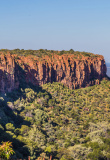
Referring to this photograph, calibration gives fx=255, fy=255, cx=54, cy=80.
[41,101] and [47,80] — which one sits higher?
[47,80]

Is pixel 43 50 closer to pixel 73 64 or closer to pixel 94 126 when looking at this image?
pixel 73 64

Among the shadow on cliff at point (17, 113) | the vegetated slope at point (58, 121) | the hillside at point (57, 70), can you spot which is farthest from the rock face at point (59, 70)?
the vegetated slope at point (58, 121)

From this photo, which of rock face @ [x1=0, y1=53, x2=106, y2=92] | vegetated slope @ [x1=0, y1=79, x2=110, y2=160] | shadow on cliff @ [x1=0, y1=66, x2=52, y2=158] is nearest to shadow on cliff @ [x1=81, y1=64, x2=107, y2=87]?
rock face @ [x1=0, y1=53, x2=106, y2=92]

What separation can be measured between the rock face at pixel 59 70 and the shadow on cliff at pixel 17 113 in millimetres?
1188

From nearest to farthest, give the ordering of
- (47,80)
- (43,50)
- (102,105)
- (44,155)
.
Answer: (44,155)
(102,105)
(47,80)
(43,50)

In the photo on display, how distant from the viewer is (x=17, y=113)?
2498 inches

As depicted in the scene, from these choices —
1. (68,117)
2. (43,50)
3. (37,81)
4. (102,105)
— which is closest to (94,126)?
(68,117)

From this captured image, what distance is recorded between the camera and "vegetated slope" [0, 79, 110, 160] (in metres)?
47.3

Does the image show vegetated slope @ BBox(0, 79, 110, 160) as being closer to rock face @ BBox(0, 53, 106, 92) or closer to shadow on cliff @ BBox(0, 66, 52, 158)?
shadow on cliff @ BBox(0, 66, 52, 158)

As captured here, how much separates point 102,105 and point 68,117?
12.6m

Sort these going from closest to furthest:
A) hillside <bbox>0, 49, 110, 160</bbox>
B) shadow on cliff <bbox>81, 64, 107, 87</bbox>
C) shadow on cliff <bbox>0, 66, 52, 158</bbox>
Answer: shadow on cliff <bbox>0, 66, 52, 158</bbox> < hillside <bbox>0, 49, 110, 160</bbox> < shadow on cliff <bbox>81, 64, 107, 87</bbox>

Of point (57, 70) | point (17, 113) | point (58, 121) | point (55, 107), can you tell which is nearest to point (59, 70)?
point (57, 70)

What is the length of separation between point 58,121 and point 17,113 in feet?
34.2

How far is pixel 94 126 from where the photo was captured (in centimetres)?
6144
